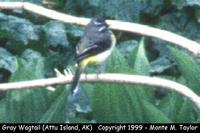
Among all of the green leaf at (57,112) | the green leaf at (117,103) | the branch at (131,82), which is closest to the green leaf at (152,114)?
the green leaf at (117,103)

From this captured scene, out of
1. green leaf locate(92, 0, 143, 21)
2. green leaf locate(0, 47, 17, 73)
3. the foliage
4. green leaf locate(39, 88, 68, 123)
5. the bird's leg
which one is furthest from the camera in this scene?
green leaf locate(92, 0, 143, 21)

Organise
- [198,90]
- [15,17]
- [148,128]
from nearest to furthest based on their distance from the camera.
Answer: [148,128]
[198,90]
[15,17]

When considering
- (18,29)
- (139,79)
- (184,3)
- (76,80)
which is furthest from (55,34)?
(139,79)

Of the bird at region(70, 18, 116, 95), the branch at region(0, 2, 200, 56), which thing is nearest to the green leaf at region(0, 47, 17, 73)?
the bird at region(70, 18, 116, 95)

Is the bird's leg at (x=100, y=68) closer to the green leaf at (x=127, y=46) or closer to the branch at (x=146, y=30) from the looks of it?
the branch at (x=146, y=30)

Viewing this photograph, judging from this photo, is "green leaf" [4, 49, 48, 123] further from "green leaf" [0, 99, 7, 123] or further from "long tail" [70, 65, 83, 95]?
"long tail" [70, 65, 83, 95]

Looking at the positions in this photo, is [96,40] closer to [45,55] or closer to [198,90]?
[198,90]

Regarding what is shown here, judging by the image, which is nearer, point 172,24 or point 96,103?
point 96,103

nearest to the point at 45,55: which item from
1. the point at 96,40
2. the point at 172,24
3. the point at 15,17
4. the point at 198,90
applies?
the point at 15,17

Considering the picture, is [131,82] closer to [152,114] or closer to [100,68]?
[152,114]
